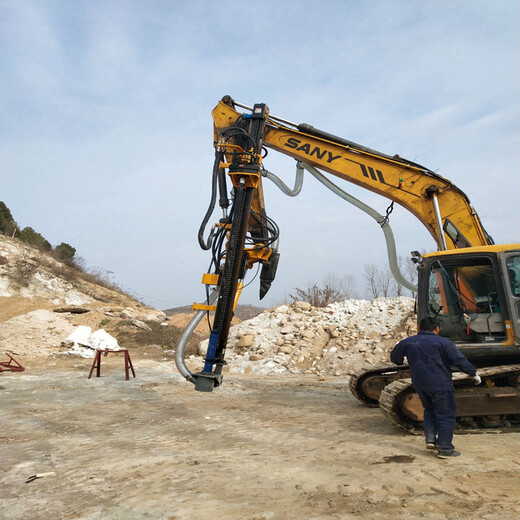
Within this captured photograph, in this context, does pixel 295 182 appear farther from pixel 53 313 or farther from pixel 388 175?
pixel 53 313

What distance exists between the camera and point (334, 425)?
250 inches

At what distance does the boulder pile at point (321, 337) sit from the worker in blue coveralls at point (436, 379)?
689cm

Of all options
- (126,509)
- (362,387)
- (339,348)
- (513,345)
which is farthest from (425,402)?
(339,348)

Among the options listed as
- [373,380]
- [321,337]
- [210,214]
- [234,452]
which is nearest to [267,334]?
[321,337]

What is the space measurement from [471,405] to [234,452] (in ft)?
9.76

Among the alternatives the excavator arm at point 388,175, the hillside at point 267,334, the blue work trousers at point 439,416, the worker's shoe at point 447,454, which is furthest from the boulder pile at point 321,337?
the worker's shoe at point 447,454

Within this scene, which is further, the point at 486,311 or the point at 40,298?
the point at 40,298

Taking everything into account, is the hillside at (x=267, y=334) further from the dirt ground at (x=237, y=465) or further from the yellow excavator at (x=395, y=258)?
the yellow excavator at (x=395, y=258)

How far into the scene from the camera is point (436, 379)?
493cm

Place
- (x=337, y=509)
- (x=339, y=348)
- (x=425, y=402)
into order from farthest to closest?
(x=339, y=348)
(x=425, y=402)
(x=337, y=509)

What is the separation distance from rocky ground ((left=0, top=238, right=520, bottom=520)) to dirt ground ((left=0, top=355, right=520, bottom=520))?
0.02m

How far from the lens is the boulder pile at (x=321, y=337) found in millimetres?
12820

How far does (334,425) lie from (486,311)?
100 inches

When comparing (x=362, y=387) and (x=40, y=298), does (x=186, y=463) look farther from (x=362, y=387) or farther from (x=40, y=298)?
(x=40, y=298)
